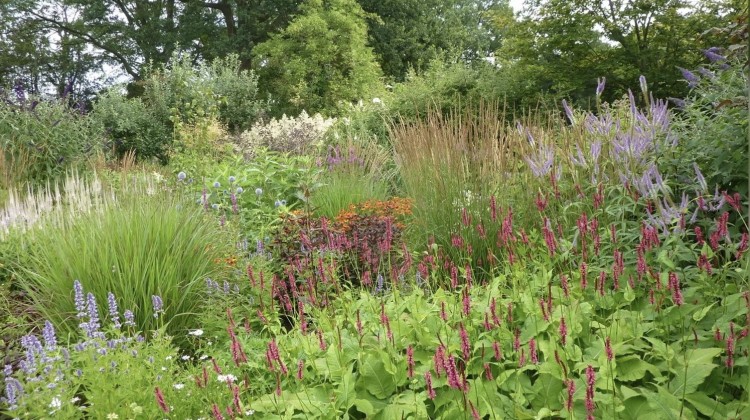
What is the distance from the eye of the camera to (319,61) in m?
18.8

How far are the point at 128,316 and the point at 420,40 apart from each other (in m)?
22.7

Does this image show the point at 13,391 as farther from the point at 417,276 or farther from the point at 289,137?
the point at 289,137

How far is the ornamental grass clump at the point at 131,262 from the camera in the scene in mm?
3244

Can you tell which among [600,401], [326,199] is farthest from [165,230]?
[600,401]

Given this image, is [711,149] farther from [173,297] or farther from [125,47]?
[125,47]

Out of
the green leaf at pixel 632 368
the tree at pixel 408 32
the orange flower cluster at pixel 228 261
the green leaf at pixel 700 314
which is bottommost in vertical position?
the orange flower cluster at pixel 228 261

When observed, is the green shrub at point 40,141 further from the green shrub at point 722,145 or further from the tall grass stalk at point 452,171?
the green shrub at point 722,145

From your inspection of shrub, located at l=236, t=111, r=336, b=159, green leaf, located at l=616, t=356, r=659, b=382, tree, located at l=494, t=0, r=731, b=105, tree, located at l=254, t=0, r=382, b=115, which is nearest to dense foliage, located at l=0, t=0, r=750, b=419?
green leaf, located at l=616, t=356, r=659, b=382

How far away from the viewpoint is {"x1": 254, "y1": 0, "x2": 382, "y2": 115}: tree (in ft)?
59.6

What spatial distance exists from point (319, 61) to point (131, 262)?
641 inches

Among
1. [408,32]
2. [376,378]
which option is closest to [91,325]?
[376,378]

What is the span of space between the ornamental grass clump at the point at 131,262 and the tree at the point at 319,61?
14.4 metres

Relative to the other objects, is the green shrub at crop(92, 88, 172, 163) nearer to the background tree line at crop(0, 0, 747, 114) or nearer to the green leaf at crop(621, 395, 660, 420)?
the background tree line at crop(0, 0, 747, 114)

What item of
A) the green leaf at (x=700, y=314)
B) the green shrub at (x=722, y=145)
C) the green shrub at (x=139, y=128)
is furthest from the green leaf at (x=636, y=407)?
the green shrub at (x=139, y=128)
